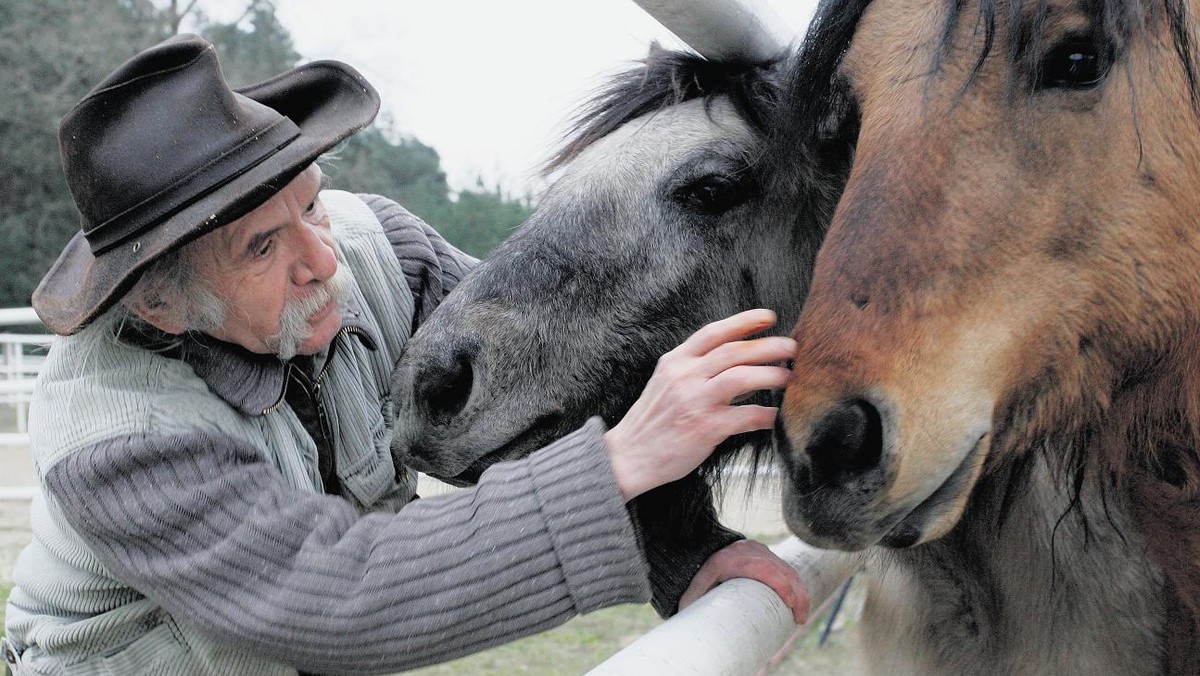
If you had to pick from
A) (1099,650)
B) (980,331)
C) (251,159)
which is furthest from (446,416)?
(1099,650)

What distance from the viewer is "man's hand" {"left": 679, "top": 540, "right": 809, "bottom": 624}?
1.68 metres

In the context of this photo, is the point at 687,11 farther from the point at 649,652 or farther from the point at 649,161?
the point at 649,652

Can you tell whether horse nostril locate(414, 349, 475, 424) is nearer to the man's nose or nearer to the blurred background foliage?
the man's nose

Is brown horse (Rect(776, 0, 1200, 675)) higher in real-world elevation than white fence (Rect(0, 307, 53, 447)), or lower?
higher

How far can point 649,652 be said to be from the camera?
3.66ft

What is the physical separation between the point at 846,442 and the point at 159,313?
3.92ft

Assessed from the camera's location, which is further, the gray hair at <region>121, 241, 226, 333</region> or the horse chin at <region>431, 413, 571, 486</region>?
the horse chin at <region>431, 413, 571, 486</region>

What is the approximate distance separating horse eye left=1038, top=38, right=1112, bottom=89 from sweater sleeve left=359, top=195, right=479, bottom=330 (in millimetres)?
1512

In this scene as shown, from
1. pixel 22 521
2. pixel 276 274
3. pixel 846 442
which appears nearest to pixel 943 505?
pixel 846 442

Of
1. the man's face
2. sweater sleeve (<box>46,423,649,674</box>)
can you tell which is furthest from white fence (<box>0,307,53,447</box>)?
sweater sleeve (<box>46,423,649,674</box>)

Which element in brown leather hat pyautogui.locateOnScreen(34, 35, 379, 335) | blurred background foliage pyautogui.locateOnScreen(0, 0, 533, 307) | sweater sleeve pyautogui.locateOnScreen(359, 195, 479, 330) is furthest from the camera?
blurred background foliage pyautogui.locateOnScreen(0, 0, 533, 307)

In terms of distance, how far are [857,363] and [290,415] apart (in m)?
1.14

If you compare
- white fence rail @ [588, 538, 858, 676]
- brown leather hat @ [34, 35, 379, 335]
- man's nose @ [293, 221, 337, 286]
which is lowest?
white fence rail @ [588, 538, 858, 676]

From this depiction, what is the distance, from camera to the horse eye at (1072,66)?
53.9 inches
